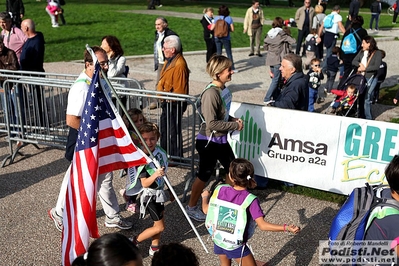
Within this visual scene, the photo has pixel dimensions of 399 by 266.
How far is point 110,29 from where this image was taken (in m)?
22.2

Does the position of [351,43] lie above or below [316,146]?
Result: above

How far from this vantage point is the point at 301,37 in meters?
17.1

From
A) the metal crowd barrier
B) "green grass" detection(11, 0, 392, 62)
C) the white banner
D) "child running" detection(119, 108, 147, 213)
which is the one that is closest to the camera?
"child running" detection(119, 108, 147, 213)

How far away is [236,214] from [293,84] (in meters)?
2.93

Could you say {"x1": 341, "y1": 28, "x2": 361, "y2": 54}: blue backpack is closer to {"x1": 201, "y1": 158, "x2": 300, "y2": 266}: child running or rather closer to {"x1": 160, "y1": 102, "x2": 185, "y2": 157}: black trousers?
{"x1": 160, "y1": 102, "x2": 185, "y2": 157}: black trousers

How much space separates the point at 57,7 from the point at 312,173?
18412 millimetres

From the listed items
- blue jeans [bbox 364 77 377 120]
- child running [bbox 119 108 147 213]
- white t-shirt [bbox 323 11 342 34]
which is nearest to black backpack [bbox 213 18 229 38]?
white t-shirt [bbox 323 11 342 34]

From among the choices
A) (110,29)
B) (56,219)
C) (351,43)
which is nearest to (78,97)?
(56,219)

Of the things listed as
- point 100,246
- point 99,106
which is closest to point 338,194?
point 99,106

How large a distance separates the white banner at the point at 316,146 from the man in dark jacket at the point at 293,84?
222 millimetres

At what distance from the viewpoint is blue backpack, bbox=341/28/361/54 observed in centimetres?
1179

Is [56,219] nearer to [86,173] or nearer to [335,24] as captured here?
[86,173]

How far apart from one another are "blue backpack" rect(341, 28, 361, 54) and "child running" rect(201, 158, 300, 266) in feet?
27.7

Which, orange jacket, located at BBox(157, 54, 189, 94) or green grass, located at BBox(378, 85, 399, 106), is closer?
orange jacket, located at BBox(157, 54, 189, 94)
